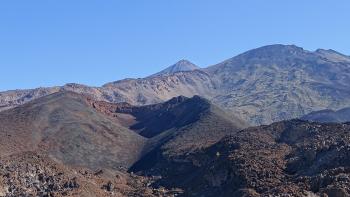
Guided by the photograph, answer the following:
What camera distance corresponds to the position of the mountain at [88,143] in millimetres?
59688

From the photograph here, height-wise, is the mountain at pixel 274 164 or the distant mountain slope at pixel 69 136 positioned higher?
the distant mountain slope at pixel 69 136

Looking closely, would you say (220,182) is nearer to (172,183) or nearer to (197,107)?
(172,183)

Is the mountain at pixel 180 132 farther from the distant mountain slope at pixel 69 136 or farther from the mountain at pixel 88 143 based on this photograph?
the distant mountain slope at pixel 69 136

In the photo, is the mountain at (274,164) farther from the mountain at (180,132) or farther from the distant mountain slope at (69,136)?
the distant mountain slope at (69,136)

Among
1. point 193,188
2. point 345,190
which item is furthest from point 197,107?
point 345,190

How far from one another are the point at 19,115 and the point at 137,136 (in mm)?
18595

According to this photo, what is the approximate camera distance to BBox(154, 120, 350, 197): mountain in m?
46.7

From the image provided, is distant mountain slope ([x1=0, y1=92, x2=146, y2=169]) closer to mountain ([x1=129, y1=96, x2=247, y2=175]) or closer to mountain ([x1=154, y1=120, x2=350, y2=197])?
mountain ([x1=129, y1=96, x2=247, y2=175])

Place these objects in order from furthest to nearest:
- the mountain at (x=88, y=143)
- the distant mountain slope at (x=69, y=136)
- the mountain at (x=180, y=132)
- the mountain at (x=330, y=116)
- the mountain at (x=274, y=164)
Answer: the mountain at (x=330, y=116) < the distant mountain slope at (x=69, y=136) < the mountain at (x=180, y=132) < the mountain at (x=88, y=143) < the mountain at (x=274, y=164)

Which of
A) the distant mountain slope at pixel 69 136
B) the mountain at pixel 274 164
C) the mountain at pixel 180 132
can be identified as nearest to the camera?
the mountain at pixel 274 164

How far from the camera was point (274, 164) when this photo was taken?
2186 inches

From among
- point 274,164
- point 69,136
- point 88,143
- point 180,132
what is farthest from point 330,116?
point 274,164

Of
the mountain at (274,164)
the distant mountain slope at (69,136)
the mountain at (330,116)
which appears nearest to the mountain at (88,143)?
the distant mountain slope at (69,136)

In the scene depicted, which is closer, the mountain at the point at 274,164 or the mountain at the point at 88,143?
the mountain at the point at 274,164
